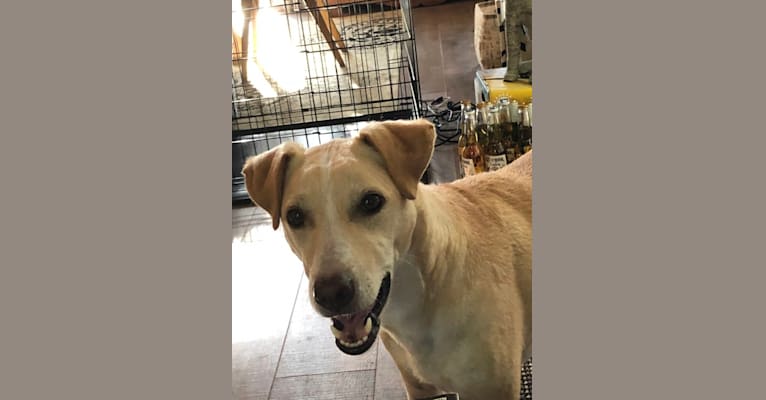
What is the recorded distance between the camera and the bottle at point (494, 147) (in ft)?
3.87

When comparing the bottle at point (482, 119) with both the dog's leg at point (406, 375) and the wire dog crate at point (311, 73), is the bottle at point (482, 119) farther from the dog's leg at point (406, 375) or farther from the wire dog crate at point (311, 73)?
the dog's leg at point (406, 375)

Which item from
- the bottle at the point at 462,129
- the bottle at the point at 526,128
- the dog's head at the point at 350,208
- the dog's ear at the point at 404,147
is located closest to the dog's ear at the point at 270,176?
the dog's head at the point at 350,208

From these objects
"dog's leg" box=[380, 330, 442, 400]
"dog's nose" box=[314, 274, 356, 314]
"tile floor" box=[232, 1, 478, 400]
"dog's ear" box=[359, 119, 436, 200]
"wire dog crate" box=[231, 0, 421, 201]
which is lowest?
"dog's leg" box=[380, 330, 442, 400]

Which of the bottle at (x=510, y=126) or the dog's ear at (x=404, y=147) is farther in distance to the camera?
the bottle at (x=510, y=126)

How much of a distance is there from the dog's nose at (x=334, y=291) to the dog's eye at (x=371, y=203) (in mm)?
119

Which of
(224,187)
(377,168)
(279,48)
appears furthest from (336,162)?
(279,48)

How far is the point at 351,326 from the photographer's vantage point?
2.81 feet

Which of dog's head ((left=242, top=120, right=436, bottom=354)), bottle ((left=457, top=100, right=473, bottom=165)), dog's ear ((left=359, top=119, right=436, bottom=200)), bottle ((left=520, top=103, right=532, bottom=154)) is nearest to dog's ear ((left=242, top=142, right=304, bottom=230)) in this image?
dog's head ((left=242, top=120, right=436, bottom=354))

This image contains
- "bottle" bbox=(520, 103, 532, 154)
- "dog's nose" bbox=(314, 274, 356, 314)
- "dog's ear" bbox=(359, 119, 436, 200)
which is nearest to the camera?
"dog's nose" bbox=(314, 274, 356, 314)

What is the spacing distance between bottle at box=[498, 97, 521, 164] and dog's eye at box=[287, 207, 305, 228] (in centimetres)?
49

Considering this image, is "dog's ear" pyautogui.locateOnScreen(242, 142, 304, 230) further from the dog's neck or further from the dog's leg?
the dog's leg

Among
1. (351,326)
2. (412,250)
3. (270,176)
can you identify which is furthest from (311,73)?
(351,326)

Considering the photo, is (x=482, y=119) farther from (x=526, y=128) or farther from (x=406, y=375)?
(x=406, y=375)

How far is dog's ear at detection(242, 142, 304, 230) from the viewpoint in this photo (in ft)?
2.99
